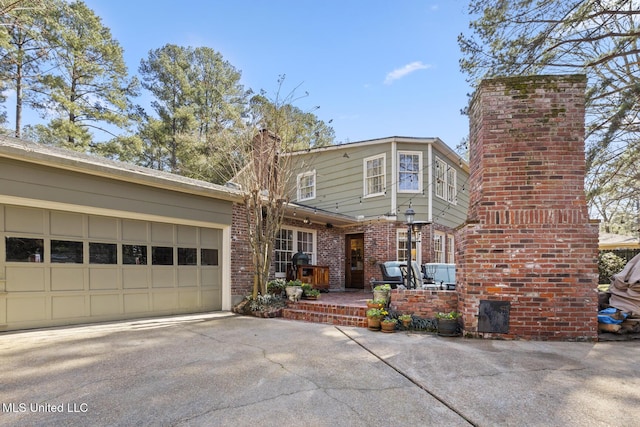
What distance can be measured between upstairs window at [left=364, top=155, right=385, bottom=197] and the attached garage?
5.51m

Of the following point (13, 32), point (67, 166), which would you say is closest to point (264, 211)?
point (67, 166)

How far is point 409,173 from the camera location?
10859 mm

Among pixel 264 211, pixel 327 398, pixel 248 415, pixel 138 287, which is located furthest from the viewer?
pixel 264 211

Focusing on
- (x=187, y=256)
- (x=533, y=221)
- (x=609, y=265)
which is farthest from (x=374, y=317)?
(x=609, y=265)

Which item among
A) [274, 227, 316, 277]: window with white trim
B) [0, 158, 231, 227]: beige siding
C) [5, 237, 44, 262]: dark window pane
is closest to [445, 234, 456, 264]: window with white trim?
[274, 227, 316, 277]: window with white trim

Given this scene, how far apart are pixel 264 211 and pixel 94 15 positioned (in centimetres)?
1386

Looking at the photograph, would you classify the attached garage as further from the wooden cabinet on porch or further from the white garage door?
the wooden cabinet on porch

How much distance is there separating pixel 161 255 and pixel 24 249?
2187mm

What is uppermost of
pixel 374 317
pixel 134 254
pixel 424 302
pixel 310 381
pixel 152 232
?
pixel 152 232

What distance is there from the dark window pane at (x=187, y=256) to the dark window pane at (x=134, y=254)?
28.4 inches

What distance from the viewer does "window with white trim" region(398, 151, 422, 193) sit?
10836mm

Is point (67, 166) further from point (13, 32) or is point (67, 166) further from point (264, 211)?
point (13, 32)

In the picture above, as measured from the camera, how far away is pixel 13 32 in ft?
37.3

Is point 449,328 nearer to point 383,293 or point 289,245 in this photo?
point 383,293
